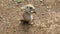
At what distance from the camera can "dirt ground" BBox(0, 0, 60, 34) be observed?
4898mm

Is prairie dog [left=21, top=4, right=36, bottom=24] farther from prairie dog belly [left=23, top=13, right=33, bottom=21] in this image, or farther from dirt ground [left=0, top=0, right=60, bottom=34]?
dirt ground [left=0, top=0, right=60, bottom=34]

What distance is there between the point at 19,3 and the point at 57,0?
0.94m

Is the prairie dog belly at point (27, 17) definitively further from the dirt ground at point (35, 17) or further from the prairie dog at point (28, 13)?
the dirt ground at point (35, 17)

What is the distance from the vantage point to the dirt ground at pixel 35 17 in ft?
16.1

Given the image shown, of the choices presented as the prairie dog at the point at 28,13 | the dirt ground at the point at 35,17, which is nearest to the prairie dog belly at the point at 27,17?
the prairie dog at the point at 28,13

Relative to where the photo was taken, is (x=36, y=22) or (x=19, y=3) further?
(x=19, y=3)

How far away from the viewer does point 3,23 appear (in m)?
5.02

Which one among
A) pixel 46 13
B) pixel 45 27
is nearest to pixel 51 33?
pixel 45 27

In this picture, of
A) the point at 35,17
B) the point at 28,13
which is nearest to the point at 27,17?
the point at 28,13

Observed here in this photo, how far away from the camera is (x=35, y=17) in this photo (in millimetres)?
5184

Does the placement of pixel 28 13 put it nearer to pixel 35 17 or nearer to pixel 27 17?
pixel 27 17

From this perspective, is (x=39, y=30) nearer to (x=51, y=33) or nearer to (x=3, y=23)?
(x=51, y=33)

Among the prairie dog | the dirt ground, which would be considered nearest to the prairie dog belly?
the prairie dog

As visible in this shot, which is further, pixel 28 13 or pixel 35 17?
pixel 35 17
